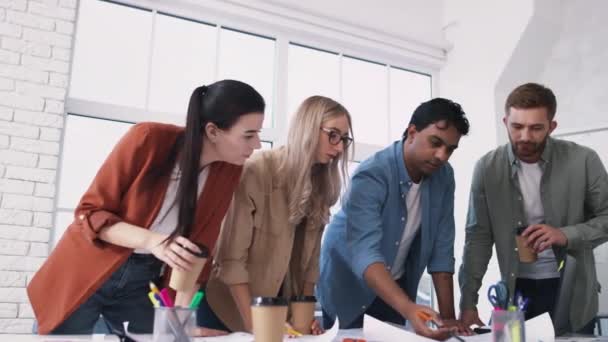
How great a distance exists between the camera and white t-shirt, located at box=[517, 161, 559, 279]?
1839 millimetres

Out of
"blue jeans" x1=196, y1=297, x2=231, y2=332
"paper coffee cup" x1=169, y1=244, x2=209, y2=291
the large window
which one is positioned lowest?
"blue jeans" x1=196, y1=297, x2=231, y2=332

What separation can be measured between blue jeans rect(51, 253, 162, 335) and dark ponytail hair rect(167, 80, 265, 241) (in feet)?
0.46

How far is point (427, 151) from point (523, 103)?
0.40 meters

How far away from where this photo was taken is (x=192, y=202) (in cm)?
135

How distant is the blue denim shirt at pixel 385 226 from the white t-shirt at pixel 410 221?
23 mm

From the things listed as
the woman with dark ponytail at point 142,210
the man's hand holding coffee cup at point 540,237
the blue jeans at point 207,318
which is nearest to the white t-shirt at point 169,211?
the woman with dark ponytail at point 142,210

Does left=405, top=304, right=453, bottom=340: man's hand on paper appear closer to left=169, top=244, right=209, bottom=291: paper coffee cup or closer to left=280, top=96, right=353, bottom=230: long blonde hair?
left=280, top=96, right=353, bottom=230: long blonde hair

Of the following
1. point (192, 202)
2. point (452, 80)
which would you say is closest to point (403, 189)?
point (192, 202)

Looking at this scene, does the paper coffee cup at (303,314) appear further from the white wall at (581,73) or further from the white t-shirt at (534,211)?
the white wall at (581,73)

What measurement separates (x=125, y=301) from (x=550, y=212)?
4.67 ft

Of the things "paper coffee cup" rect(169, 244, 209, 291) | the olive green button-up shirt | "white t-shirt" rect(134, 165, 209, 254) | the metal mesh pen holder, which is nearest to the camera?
the metal mesh pen holder

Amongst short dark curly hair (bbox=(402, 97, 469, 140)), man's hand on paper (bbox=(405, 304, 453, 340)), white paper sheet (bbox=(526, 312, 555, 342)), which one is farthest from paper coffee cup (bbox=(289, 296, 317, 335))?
short dark curly hair (bbox=(402, 97, 469, 140))

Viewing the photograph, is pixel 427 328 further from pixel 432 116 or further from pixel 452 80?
pixel 452 80

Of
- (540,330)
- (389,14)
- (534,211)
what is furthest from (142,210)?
(389,14)
